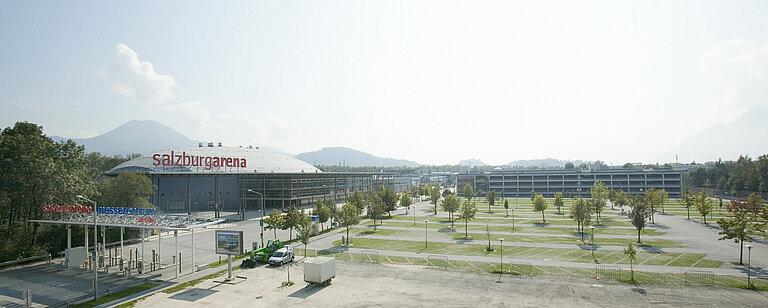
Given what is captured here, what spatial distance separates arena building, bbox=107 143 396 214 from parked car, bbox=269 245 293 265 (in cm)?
5788

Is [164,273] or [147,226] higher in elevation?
[147,226]

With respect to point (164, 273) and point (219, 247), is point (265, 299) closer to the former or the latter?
point (219, 247)

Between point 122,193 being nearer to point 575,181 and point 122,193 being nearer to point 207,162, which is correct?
point 207,162

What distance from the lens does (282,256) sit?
146 feet

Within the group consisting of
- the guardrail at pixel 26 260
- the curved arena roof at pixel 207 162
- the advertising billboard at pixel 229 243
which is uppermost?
the curved arena roof at pixel 207 162

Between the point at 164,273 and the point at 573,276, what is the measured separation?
1630 inches

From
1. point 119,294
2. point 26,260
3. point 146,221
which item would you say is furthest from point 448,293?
point 26,260

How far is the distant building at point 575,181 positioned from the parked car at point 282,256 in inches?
4914

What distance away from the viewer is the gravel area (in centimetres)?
3030

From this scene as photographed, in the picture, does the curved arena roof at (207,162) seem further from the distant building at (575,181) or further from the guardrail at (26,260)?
the distant building at (575,181)

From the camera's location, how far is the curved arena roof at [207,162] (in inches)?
3981

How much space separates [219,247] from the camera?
4078 centimetres

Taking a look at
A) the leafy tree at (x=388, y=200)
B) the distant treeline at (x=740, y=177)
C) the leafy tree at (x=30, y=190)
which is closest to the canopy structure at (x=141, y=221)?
the leafy tree at (x=30, y=190)

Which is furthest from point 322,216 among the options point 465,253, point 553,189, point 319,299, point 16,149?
point 553,189
